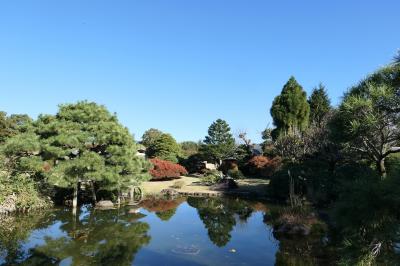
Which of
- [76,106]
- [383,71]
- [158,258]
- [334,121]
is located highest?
[76,106]

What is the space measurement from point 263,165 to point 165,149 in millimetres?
10585

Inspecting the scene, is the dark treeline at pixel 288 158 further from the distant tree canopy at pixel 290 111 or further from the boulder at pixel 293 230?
the boulder at pixel 293 230

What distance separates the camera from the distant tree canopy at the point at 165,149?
34156 mm

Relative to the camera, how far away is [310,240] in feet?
36.7

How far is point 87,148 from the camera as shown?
15.4m

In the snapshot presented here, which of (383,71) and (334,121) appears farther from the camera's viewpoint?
(334,121)

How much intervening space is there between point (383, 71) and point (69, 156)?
13577mm

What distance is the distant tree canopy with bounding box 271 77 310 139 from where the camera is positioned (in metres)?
30.4

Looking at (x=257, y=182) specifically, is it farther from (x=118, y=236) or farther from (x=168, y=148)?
(x=118, y=236)

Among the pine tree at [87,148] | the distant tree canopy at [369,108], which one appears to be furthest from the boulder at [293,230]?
the distant tree canopy at [369,108]

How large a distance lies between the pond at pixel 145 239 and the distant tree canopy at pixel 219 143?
16619mm

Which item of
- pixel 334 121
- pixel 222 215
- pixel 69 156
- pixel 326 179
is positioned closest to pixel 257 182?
pixel 326 179

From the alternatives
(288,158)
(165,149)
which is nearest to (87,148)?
(288,158)

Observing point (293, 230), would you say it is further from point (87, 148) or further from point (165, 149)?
point (165, 149)
